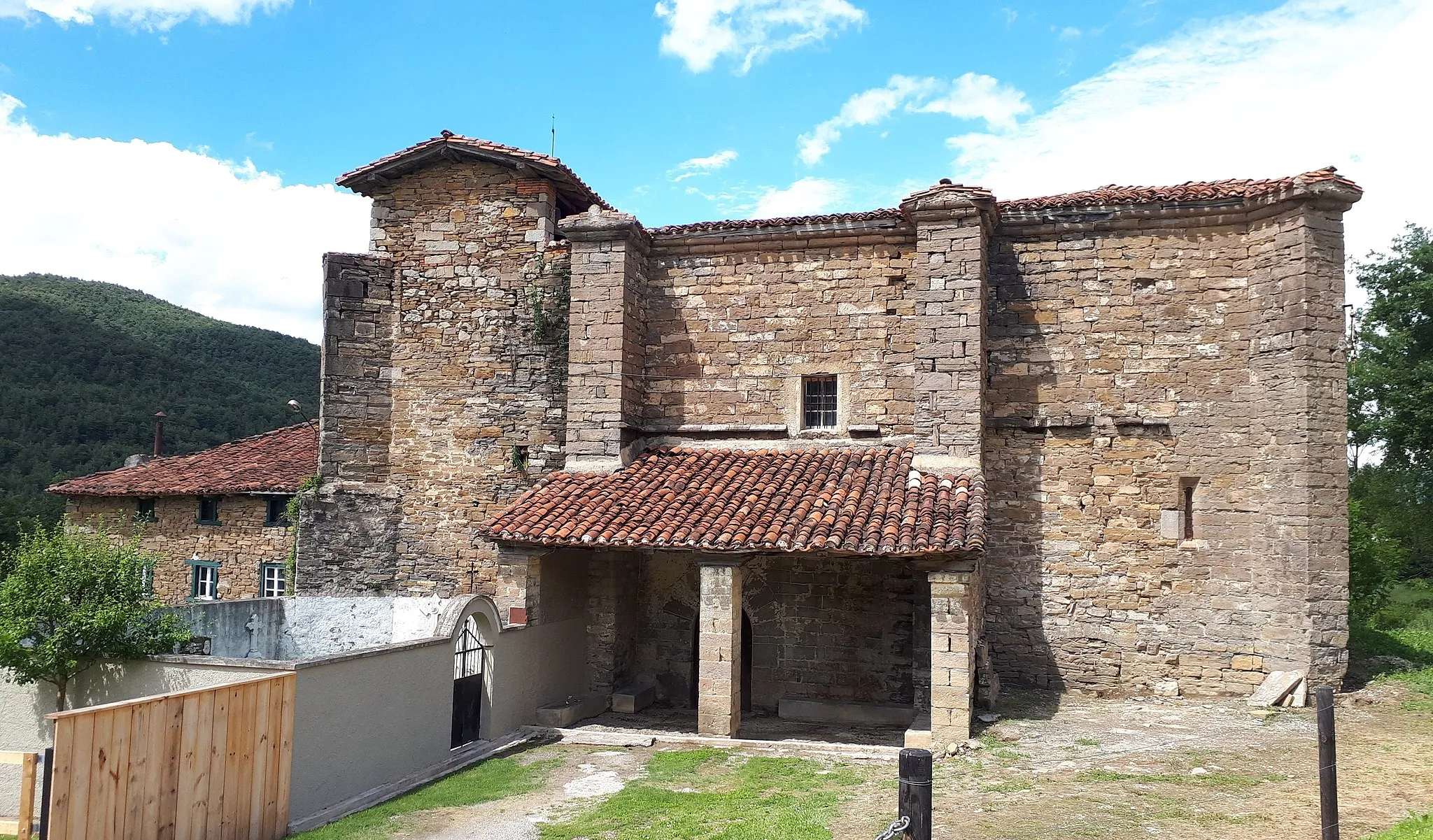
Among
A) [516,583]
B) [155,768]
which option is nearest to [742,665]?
[516,583]

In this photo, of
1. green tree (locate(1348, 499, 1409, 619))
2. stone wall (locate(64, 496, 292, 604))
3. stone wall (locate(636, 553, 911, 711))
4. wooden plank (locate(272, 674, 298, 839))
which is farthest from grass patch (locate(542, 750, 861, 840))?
stone wall (locate(64, 496, 292, 604))

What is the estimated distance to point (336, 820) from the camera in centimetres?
850

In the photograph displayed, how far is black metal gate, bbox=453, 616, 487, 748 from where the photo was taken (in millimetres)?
11125

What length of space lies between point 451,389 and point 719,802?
898 cm

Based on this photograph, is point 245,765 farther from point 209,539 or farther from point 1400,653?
point 1400,653

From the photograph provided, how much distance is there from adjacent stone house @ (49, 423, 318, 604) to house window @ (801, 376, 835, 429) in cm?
1132

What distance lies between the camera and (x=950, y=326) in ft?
42.3

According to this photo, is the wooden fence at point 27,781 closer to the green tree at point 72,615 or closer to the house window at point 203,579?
the green tree at point 72,615

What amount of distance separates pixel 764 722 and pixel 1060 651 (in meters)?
4.32

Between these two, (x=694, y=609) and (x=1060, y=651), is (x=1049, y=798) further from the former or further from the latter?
(x=694, y=609)

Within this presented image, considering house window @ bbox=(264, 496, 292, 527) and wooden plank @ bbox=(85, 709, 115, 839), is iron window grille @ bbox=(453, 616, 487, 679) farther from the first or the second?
house window @ bbox=(264, 496, 292, 527)

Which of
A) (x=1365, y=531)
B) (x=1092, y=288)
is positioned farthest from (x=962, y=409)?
(x=1365, y=531)

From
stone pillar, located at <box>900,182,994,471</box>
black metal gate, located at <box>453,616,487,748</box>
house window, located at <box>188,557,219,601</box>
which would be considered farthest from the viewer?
house window, located at <box>188,557,219,601</box>

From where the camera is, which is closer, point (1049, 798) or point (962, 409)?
point (1049, 798)
